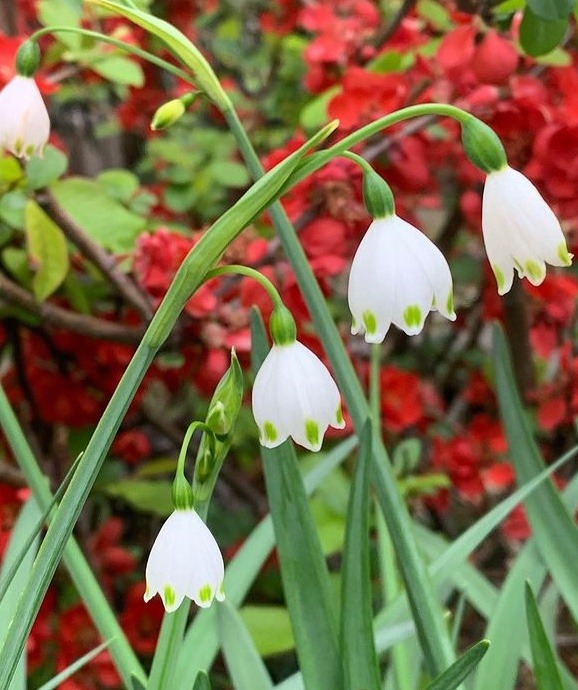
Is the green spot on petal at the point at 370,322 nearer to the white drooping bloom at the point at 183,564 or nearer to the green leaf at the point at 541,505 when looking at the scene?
the white drooping bloom at the point at 183,564

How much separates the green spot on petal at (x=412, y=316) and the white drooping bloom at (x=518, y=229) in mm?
43

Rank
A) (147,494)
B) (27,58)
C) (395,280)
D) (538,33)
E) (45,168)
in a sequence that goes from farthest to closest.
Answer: (147,494) → (45,168) → (538,33) → (27,58) → (395,280)

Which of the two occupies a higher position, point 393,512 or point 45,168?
point 45,168

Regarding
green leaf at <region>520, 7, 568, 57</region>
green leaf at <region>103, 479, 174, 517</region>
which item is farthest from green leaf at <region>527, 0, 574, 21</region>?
green leaf at <region>103, 479, 174, 517</region>

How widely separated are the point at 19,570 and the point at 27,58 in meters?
0.36

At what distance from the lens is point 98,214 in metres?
0.90

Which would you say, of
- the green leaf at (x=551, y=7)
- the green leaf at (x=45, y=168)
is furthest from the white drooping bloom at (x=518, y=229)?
the green leaf at (x=45, y=168)

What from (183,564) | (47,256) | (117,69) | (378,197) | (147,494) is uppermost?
(117,69)

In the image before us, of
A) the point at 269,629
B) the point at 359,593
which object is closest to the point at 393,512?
the point at 359,593

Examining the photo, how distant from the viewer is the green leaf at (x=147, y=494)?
1.07 meters

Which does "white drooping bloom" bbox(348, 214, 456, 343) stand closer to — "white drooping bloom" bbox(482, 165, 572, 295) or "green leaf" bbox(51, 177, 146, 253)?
"white drooping bloom" bbox(482, 165, 572, 295)

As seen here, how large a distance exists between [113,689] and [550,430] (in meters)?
0.65

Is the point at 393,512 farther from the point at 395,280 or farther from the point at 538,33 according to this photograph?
the point at 538,33

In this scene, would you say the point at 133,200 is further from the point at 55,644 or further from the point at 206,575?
the point at 206,575
